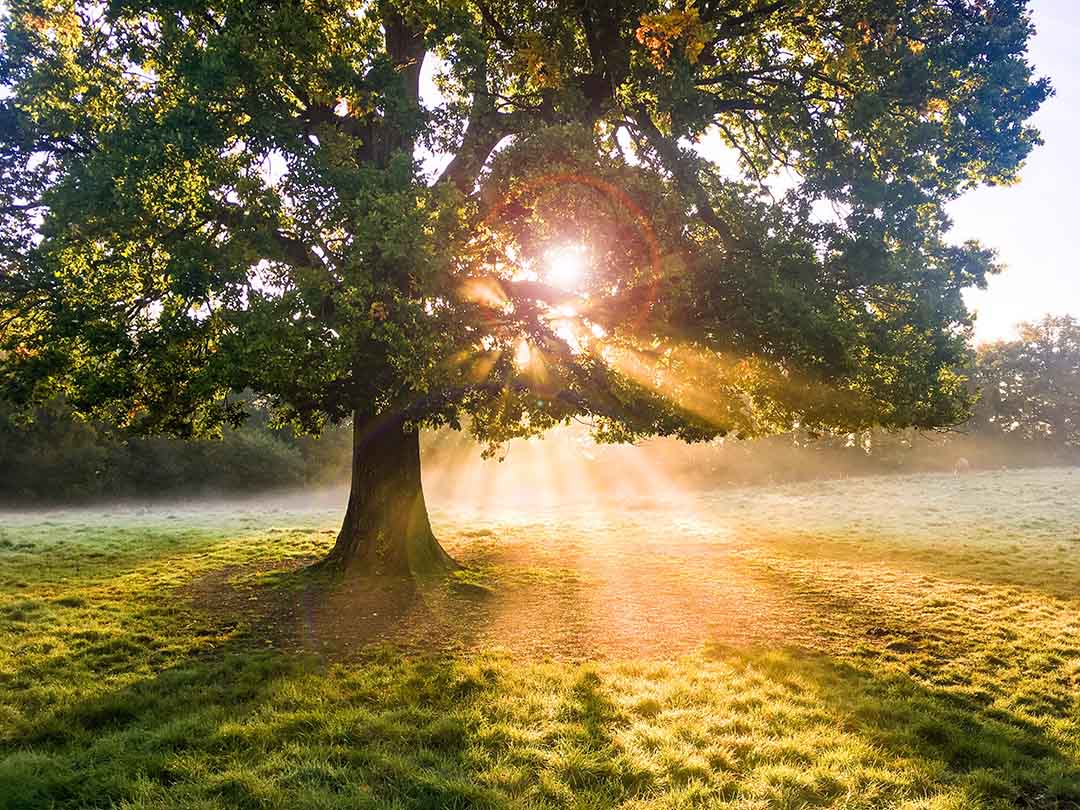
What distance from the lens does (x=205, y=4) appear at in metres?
10.8

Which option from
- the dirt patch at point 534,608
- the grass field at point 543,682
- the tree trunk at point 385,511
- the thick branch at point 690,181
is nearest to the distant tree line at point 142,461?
the tree trunk at point 385,511

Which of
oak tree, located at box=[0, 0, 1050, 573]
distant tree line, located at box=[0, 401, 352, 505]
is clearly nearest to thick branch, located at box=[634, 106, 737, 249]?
oak tree, located at box=[0, 0, 1050, 573]

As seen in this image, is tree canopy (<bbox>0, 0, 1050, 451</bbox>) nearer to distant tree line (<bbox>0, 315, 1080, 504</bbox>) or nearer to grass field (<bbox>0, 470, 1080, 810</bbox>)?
grass field (<bbox>0, 470, 1080, 810</bbox>)

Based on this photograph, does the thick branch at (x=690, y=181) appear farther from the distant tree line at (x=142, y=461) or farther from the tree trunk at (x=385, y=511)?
the distant tree line at (x=142, y=461)

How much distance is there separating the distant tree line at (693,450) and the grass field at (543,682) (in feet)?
67.2

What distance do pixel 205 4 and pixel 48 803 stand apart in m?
11.8

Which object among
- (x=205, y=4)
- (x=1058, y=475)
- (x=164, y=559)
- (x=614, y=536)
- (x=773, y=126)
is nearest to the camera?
(x=205, y=4)

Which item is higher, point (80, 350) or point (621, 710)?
point (80, 350)

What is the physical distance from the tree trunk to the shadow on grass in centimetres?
611

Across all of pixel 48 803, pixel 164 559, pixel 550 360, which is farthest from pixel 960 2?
pixel 164 559

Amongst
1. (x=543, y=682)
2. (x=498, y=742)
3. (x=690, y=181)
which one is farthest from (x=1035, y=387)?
(x=498, y=742)

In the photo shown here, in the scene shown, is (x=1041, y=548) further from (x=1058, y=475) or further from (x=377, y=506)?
(x=1058, y=475)

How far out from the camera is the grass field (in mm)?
5598

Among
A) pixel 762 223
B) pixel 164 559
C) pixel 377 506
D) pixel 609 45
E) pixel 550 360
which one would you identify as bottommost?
pixel 164 559
